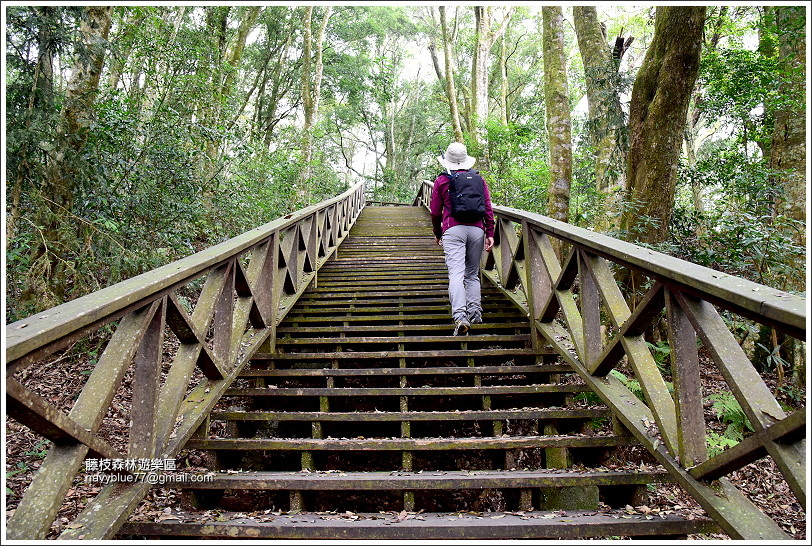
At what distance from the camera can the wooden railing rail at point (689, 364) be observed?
1.51 metres

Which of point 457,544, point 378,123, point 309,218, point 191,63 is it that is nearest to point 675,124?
point 309,218

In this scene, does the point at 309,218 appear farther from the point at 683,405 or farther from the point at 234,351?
the point at 683,405

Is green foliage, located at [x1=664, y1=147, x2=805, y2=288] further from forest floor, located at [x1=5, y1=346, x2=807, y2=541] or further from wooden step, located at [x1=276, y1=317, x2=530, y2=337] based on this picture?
wooden step, located at [x1=276, y1=317, x2=530, y2=337]

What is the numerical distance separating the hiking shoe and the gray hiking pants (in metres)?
0.11

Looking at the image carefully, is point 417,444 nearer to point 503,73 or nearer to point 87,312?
point 87,312

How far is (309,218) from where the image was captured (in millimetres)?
5789

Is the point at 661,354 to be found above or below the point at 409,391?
below

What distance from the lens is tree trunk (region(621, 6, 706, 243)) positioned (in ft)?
15.3

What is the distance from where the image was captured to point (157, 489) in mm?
2559

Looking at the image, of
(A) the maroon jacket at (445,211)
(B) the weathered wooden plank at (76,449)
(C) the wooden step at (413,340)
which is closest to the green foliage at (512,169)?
(A) the maroon jacket at (445,211)

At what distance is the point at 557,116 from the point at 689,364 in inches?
200

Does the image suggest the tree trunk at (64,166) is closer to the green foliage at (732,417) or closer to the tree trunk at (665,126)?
the tree trunk at (665,126)

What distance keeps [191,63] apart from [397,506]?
6.90 metres

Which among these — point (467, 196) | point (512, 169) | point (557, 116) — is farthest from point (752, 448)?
point (512, 169)
